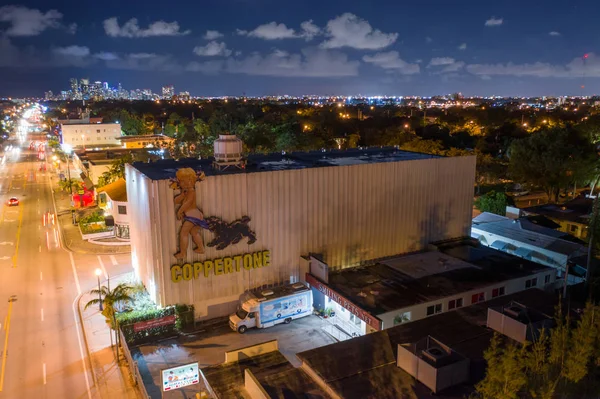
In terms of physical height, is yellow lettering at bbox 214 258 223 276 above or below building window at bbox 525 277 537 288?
above

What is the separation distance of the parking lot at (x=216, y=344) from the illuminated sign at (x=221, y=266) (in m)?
3.03

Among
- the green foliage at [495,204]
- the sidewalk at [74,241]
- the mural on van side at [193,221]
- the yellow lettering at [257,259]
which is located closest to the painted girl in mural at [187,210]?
the mural on van side at [193,221]

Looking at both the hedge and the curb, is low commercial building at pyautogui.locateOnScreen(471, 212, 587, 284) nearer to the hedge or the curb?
the hedge

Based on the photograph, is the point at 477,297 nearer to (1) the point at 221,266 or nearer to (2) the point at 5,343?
(1) the point at 221,266

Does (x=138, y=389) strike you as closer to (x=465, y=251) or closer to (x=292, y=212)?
(x=292, y=212)

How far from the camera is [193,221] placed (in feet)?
80.4

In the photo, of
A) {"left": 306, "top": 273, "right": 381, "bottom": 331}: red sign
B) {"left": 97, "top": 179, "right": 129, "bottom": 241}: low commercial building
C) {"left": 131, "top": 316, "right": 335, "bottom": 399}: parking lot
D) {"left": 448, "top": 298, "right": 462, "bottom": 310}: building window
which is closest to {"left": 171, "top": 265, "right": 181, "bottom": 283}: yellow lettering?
{"left": 131, "top": 316, "right": 335, "bottom": 399}: parking lot

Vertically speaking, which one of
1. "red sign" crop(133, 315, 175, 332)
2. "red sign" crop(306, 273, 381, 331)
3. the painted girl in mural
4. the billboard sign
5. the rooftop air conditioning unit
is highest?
the painted girl in mural

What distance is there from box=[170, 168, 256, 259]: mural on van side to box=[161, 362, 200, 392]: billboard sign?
293 inches

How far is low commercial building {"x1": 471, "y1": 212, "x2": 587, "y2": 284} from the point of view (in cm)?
3152

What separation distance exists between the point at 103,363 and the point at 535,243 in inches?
1176

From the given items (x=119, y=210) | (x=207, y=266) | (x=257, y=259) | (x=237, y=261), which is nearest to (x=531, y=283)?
(x=257, y=259)

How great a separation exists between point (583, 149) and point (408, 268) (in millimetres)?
45080

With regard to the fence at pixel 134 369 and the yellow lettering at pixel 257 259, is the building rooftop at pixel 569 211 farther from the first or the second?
the fence at pixel 134 369
